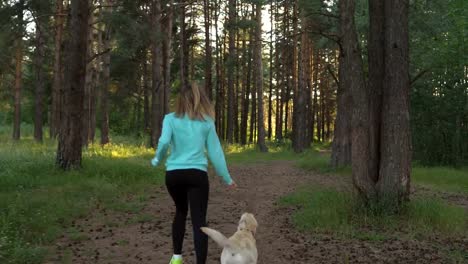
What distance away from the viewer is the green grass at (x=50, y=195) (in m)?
6.07

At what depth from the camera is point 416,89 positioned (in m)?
Result: 19.4

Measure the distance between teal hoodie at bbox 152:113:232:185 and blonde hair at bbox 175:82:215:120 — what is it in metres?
0.05

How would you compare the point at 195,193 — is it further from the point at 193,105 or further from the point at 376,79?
the point at 376,79

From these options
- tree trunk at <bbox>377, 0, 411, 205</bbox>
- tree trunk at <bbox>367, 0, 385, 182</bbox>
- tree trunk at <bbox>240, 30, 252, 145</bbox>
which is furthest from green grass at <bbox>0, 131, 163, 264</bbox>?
tree trunk at <bbox>240, 30, 252, 145</bbox>

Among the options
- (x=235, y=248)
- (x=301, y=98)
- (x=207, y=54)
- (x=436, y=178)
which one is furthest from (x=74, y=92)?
(x=207, y=54)

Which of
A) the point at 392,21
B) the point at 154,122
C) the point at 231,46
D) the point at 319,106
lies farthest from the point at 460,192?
the point at 319,106

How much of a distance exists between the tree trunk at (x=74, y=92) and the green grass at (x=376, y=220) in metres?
6.21

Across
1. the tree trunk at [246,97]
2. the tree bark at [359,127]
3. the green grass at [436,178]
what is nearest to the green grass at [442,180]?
the green grass at [436,178]

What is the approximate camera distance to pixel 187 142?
4512 millimetres

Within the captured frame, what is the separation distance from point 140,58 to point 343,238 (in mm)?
26680

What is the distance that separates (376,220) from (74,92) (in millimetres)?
7959

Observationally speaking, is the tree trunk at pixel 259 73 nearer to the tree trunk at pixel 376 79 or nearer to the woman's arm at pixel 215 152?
the tree trunk at pixel 376 79

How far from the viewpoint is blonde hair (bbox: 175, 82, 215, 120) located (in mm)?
4586

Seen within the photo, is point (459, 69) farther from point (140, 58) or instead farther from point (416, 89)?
point (140, 58)
